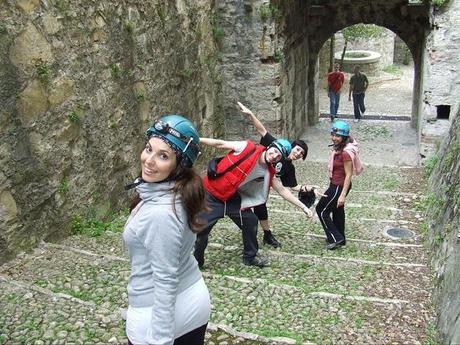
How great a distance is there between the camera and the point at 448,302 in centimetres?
350

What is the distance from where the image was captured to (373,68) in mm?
20656

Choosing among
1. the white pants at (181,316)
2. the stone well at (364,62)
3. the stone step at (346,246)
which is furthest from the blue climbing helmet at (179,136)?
the stone well at (364,62)

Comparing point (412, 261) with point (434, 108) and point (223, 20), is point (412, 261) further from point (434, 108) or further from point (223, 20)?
point (223, 20)

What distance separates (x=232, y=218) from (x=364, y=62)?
56.4 ft

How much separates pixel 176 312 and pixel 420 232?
4546 mm

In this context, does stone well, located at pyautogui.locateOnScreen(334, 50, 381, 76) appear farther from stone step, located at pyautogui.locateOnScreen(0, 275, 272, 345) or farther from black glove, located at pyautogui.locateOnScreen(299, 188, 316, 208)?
stone step, located at pyautogui.locateOnScreen(0, 275, 272, 345)

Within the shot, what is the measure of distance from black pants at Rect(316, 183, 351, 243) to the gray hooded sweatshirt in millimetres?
3386

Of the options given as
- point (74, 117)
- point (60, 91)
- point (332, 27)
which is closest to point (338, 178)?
point (74, 117)

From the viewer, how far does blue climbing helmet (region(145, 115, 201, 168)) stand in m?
2.12

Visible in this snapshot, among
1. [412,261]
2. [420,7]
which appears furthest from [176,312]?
[420,7]

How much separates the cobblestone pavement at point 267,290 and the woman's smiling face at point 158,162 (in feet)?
4.50

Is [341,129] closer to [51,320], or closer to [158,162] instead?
[51,320]

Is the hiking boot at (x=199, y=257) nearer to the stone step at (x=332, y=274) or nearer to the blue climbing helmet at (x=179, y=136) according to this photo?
the stone step at (x=332, y=274)

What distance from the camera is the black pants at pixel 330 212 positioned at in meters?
5.27
